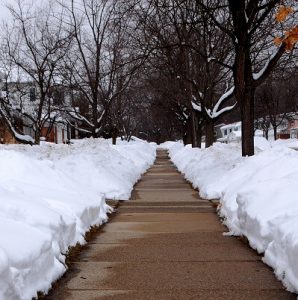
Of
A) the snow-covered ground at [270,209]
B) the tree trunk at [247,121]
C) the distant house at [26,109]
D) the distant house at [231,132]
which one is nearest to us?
the snow-covered ground at [270,209]

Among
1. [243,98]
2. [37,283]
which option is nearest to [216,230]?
[37,283]

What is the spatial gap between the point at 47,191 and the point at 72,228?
1.63 m

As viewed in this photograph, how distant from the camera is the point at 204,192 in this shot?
47.4ft

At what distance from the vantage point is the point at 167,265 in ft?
21.5

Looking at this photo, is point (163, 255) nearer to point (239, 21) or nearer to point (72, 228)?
point (72, 228)

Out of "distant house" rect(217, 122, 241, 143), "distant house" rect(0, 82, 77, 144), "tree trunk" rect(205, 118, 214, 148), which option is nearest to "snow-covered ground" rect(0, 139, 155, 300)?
"tree trunk" rect(205, 118, 214, 148)

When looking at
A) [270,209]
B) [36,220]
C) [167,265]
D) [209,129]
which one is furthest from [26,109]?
[167,265]

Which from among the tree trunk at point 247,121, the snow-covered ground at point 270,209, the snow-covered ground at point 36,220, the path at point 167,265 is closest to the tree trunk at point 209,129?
the tree trunk at point 247,121

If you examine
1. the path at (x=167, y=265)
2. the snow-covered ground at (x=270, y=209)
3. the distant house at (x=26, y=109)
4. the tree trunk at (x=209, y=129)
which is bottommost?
the path at (x=167, y=265)

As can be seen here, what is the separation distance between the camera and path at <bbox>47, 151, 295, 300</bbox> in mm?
5398

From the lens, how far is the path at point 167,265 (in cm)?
540

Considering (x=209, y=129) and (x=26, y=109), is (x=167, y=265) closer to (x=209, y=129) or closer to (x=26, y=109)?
(x=209, y=129)

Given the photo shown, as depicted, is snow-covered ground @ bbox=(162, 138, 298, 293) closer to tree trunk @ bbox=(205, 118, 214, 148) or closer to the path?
the path

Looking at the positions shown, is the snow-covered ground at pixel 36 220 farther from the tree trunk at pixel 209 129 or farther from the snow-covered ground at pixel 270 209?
the tree trunk at pixel 209 129
